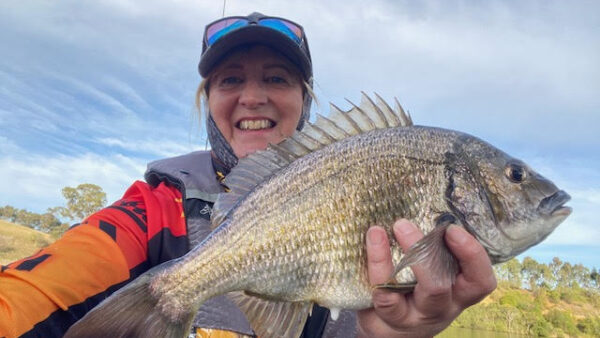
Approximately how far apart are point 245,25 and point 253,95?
22.5 inches

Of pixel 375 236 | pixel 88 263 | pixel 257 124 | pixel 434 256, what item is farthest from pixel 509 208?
pixel 88 263

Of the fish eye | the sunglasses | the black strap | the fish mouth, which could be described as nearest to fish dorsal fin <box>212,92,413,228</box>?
the fish eye

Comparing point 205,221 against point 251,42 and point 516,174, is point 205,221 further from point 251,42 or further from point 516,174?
point 516,174

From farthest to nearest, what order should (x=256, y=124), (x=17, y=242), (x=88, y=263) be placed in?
(x=17, y=242) < (x=256, y=124) < (x=88, y=263)

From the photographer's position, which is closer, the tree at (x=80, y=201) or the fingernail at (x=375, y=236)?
→ the fingernail at (x=375, y=236)

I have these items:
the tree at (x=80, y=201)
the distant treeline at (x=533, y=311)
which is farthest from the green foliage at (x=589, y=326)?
the tree at (x=80, y=201)

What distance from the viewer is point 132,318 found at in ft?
6.03

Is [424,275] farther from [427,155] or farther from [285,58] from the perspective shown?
[285,58]

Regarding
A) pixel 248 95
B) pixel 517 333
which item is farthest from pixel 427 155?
pixel 517 333

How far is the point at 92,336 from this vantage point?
1.69 m

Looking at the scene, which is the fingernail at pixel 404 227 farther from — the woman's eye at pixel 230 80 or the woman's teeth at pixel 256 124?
the woman's eye at pixel 230 80

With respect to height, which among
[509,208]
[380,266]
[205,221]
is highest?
[509,208]

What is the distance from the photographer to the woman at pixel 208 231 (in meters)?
1.92

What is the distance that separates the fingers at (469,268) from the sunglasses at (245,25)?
2.15 m
